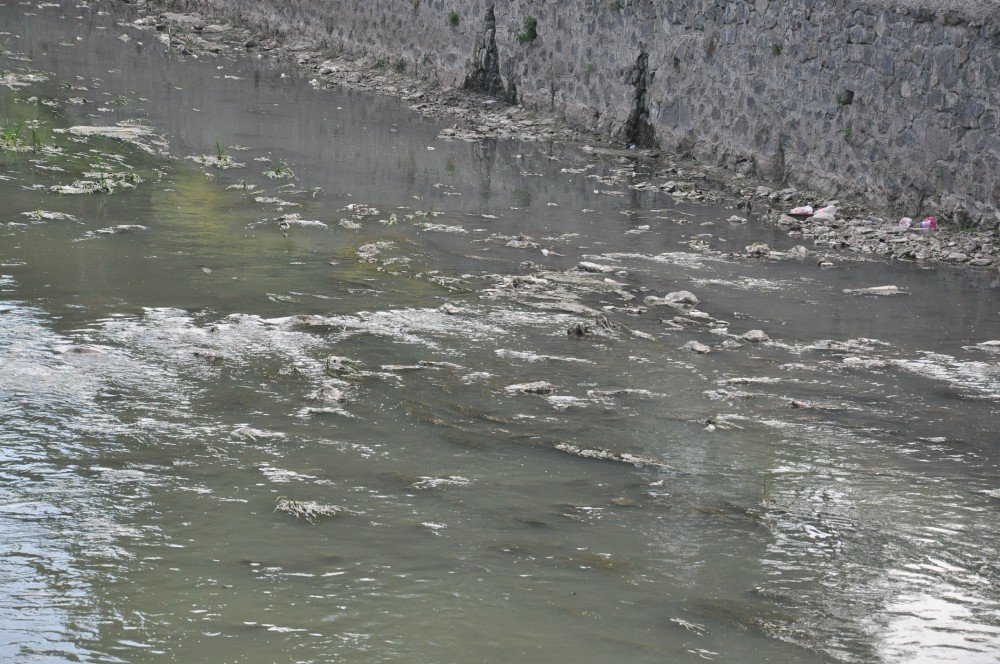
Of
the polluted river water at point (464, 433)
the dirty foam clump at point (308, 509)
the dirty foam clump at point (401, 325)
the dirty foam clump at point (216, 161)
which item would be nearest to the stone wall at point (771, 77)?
the polluted river water at point (464, 433)

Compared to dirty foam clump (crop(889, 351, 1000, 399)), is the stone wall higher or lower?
higher

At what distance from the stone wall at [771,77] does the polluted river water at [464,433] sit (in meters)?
1.36

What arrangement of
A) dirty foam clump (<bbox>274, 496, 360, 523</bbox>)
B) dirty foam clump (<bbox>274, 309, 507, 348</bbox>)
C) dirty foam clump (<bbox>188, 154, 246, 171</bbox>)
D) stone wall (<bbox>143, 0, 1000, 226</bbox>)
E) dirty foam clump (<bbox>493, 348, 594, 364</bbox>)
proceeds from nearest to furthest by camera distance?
dirty foam clump (<bbox>274, 496, 360, 523</bbox>), dirty foam clump (<bbox>493, 348, 594, 364</bbox>), dirty foam clump (<bbox>274, 309, 507, 348</bbox>), stone wall (<bbox>143, 0, 1000, 226</bbox>), dirty foam clump (<bbox>188, 154, 246, 171</bbox>)

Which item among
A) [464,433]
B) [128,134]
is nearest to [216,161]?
[128,134]

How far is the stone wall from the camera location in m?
8.52

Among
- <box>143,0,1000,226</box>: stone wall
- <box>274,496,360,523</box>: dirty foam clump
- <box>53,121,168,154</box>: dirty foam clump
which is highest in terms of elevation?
<box>143,0,1000,226</box>: stone wall

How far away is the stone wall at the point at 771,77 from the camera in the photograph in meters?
8.52

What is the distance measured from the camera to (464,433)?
14.1 ft

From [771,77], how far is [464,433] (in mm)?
7055

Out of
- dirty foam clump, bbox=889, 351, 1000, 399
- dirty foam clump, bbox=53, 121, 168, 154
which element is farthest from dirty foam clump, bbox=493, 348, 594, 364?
dirty foam clump, bbox=53, 121, 168, 154

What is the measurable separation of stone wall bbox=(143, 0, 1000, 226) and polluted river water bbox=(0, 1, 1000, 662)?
136 centimetres

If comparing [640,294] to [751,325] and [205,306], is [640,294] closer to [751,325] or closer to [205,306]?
[751,325]

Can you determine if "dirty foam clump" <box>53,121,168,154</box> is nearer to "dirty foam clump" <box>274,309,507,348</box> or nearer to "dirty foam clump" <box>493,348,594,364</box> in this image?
"dirty foam clump" <box>274,309,507,348</box>

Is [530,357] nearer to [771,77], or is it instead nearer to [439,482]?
[439,482]
